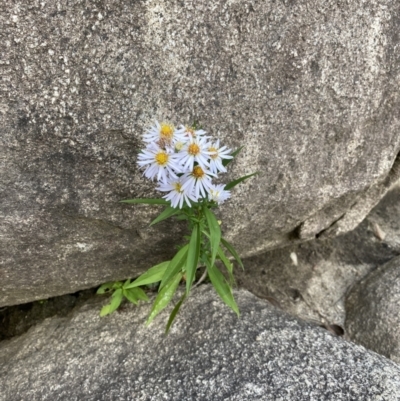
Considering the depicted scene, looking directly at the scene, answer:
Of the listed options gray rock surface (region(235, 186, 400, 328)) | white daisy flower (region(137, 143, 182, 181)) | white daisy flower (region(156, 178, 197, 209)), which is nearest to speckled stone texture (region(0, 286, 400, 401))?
gray rock surface (region(235, 186, 400, 328))

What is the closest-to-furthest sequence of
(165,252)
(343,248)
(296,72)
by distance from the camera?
(296,72)
(165,252)
(343,248)

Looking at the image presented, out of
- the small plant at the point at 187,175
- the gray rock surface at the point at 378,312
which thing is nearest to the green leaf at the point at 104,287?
the small plant at the point at 187,175

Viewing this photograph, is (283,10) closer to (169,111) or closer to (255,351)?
(169,111)

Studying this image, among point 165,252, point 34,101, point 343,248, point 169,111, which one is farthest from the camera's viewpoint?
point 343,248

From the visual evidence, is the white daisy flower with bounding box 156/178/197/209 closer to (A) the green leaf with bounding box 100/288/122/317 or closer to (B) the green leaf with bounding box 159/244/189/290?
(B) the green leaf with bounding box 159/244/189/290

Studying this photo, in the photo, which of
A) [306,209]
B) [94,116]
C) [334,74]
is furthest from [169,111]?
[306,209]

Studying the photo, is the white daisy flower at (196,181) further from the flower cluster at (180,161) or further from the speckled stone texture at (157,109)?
the speckled stone texture at (157,109)
